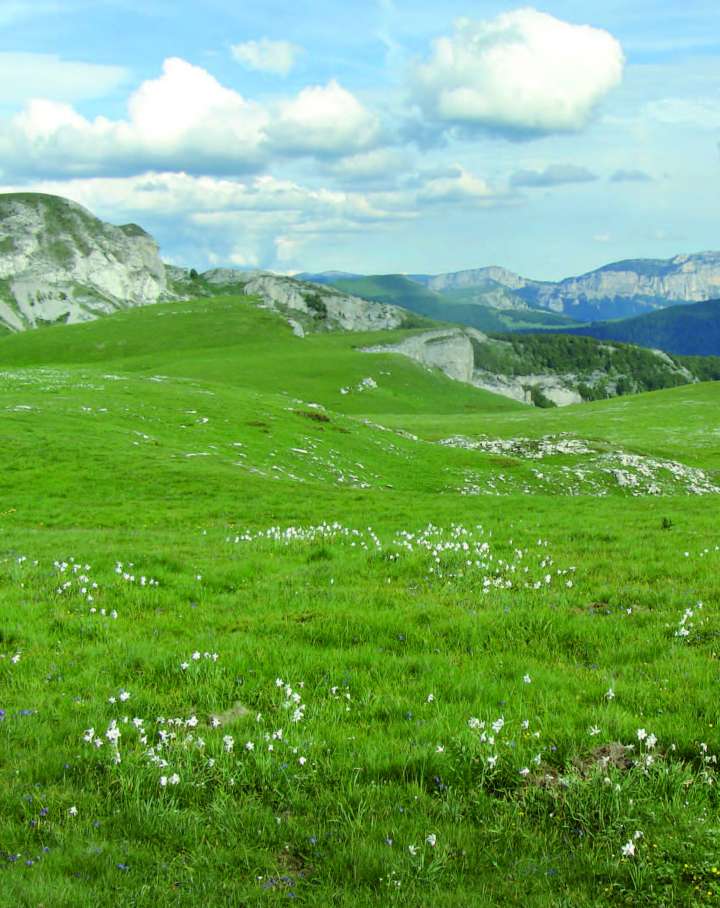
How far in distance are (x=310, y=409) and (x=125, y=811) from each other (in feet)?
192

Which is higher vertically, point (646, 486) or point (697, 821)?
point (697, 821)

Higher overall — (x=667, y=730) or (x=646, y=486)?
(x=667, y=730)

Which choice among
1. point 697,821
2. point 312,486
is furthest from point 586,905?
point 312,486

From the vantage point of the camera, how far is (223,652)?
9.20m

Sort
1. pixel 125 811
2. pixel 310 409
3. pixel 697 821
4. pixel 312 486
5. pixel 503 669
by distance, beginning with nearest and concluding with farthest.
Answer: pixel 697 821
pixel 125 811
pixel 503 669
pixel 312 486
pixel 310 409

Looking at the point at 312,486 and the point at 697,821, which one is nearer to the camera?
the point at 697,821

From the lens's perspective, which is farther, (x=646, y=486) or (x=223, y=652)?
(x=646, y=486)

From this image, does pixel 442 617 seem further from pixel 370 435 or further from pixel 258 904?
pixel 370 435

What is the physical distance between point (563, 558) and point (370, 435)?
41752 mm

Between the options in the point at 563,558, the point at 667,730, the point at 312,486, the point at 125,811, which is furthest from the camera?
the point at 312,486

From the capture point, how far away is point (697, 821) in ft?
18.3

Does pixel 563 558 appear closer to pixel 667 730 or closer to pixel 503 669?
pixel 503 669

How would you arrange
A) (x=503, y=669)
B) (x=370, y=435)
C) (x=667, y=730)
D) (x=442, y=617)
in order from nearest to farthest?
1. (x=667, y=730)
2. (x=503, y=669)
3. (x=442, y=617)
4. (x=370, y=435)

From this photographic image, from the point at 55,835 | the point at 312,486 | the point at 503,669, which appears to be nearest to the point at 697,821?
the point at 503,669
